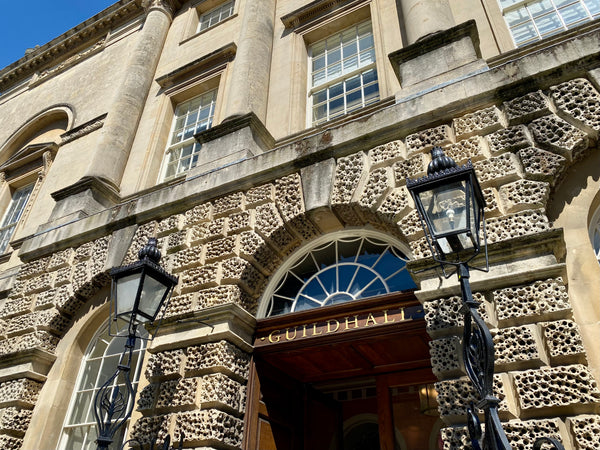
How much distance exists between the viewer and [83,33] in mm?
16328

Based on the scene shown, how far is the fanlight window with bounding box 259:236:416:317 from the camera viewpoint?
216 inches

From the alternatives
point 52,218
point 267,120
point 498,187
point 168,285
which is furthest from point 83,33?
point 498,187

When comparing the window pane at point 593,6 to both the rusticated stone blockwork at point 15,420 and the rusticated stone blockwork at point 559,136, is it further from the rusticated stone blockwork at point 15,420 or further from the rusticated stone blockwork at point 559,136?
the rusticated stone blockwork at point 15,420

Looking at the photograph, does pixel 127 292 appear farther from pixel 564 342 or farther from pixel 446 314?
pixel 564 342

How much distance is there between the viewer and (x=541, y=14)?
7.64 m

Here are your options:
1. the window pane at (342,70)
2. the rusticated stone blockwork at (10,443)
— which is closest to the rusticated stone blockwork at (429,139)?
the window pane at (342,70)

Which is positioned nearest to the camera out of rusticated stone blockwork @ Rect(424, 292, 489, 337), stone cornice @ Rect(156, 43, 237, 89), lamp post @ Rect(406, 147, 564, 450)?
lamp post @ Rect(406, 147, 564, 450)

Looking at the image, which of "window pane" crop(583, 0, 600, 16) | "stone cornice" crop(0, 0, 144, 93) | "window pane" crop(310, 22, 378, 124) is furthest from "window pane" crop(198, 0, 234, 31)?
"window pane" crop(583, 0, 600, 16)

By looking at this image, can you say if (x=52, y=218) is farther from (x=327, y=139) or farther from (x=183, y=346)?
(x=327, y=139)

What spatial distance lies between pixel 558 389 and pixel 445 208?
1622 mm

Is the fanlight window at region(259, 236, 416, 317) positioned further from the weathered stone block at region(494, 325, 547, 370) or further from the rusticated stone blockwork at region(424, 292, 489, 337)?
the weathered stone block at region(494, 325, 547, 370)

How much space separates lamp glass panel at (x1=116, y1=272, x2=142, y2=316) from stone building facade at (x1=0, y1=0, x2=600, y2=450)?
0.90 m

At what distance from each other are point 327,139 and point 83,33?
14.2 meters

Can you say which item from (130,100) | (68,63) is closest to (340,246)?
(130,100)
